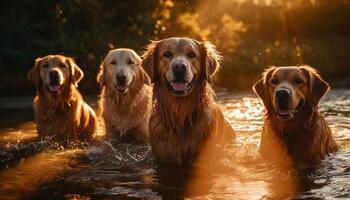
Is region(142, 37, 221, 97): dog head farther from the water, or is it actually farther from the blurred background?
the blurred background

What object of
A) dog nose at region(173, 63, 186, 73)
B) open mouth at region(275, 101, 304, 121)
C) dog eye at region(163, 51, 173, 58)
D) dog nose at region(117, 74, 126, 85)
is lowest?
open mouth at region(275, 101, 304, 121)

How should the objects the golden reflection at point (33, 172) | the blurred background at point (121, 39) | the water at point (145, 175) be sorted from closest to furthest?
the water at point (145, 175), the golden reflection at point (33, 172), the blurred background at point (121, 39)

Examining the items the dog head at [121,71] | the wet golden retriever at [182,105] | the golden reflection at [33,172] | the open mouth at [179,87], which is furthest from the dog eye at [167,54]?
the golden reflection at [33,172]

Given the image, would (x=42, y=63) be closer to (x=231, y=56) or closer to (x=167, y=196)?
(x=167, y=196)

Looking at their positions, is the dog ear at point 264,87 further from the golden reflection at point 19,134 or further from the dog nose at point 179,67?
the golden reflection at point 19,134

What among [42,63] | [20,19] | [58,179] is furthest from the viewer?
[20,19]

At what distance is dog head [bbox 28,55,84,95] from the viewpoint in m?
8.91

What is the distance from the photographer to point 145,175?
21.3 ft

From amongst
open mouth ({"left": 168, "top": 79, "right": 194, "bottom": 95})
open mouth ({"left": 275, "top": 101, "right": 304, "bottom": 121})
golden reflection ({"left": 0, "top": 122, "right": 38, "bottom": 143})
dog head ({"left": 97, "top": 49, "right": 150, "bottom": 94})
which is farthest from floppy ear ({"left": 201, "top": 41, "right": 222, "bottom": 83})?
golden reflection ({"left": 0, "top": 122, "right": 38, "bottom": 143})

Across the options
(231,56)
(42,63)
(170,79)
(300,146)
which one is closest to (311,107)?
(300,146)

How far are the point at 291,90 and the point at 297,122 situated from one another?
1.48 feet

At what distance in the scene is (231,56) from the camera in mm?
17750

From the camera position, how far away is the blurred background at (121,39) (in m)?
15.6

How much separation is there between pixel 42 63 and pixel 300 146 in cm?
459
